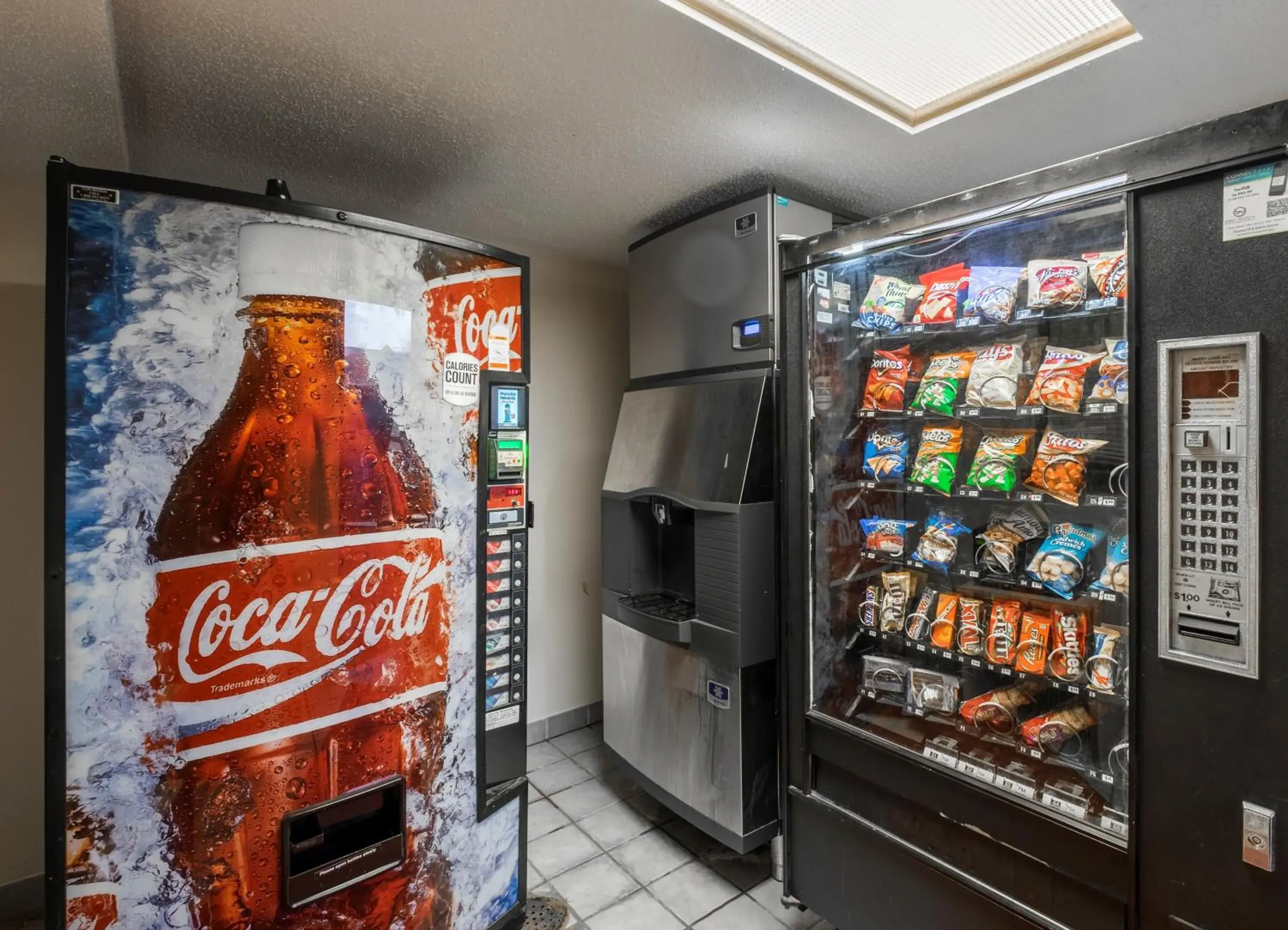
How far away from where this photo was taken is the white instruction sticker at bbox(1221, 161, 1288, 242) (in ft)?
3.19

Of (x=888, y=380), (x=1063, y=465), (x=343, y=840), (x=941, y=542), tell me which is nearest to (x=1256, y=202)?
(x=1063, y=465)

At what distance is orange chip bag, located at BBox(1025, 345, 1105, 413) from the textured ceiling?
68 cm

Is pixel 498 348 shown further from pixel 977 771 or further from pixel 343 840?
pixel 977 771

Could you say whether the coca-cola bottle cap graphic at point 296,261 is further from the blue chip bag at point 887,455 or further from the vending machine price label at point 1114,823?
the vending machine price label at point 1114,823

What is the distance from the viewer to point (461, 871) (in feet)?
5.14

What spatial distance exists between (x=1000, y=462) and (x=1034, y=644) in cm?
44

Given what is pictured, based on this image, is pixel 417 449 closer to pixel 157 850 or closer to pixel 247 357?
pixel 247 357

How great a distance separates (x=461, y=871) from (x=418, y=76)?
1.98 m

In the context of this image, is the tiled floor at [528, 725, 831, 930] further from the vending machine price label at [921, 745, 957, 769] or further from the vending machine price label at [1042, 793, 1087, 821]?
the vending machine price label at [1042, 793, 1087, 821]

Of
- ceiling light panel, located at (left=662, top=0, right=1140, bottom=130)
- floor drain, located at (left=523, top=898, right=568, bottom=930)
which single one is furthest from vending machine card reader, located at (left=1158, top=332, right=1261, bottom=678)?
floor drain, located at (left=523, top=898, right=568, bottom=930)

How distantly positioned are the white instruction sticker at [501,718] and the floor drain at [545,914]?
1.99 feet

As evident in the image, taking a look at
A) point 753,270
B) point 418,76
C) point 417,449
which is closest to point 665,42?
point 418,76

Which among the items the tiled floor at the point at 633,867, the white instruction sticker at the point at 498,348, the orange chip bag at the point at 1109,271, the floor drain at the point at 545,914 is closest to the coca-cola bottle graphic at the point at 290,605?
the white instruction sticker at the point at 498,348

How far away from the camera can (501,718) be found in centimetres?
165
